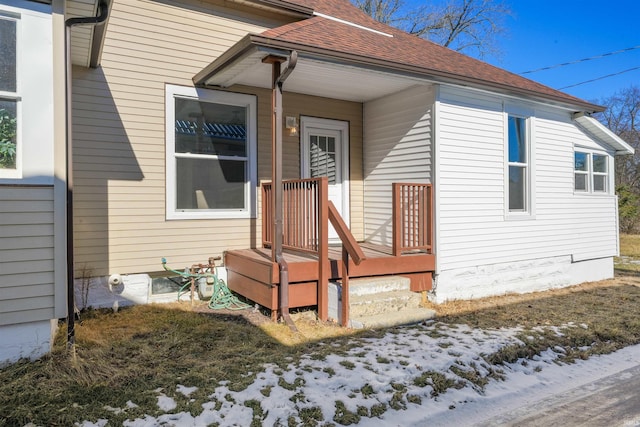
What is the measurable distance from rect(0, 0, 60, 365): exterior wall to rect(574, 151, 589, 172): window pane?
8567 millimetres

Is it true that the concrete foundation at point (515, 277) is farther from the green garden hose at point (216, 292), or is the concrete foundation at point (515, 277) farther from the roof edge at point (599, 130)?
the green garden hose at point (216, 292)

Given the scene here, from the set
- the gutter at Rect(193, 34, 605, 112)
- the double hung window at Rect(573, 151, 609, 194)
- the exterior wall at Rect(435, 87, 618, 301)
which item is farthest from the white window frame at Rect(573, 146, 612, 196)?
the gutter at Rect(193, 34, 605, 112)

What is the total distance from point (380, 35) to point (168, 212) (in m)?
4.36

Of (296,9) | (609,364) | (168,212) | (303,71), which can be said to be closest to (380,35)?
(296,9)

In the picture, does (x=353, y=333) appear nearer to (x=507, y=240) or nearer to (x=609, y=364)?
(x=609, y=364)

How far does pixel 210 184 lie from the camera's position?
6.18 m

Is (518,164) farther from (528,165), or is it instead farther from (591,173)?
(591,173)

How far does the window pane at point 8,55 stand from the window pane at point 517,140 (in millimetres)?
6628

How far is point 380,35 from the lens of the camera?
285 inches

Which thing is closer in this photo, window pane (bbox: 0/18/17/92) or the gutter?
window pane (bbox: 0/18/17/92)

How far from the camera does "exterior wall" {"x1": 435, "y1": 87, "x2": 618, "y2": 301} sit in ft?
20.9

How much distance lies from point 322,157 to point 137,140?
284 cm

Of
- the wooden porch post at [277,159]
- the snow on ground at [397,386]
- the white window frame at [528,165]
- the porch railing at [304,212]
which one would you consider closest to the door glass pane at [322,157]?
the porch railing at [304,212]

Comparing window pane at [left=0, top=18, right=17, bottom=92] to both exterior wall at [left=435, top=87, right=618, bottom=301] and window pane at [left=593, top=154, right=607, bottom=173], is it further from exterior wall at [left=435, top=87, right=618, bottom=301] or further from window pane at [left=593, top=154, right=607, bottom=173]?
window pane at [left=593, top=154, right=607, bottom=173]
